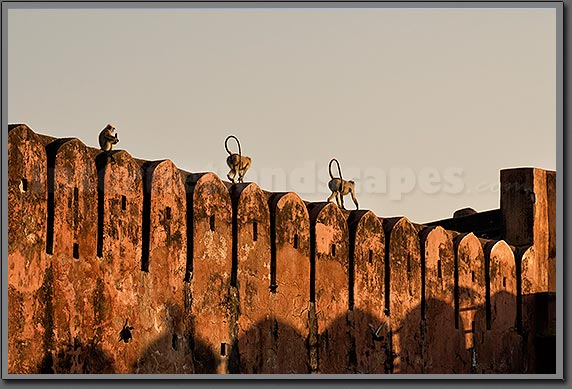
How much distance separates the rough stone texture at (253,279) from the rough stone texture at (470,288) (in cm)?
362

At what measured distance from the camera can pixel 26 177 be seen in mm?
13273

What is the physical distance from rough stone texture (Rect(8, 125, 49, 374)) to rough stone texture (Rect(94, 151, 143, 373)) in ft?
2.33

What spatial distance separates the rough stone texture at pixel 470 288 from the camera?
19125 mm

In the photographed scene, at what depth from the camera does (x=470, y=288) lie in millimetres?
19344

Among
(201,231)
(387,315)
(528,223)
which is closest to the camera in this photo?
(201,231)

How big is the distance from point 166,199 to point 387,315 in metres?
3.83

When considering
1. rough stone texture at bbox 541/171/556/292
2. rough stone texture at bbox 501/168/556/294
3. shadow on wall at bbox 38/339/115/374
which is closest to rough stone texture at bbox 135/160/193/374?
shadow on wall at bbox 38/339/115/374

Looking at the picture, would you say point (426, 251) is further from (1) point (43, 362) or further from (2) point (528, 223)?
(1) point (43, 362)

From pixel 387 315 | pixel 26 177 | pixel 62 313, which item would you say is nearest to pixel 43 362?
pixel 62 313

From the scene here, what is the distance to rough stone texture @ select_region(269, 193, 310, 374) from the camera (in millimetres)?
16188

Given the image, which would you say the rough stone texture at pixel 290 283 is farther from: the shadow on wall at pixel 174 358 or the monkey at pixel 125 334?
the monkey at pixel 125 334

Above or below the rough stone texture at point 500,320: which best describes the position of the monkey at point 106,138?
above

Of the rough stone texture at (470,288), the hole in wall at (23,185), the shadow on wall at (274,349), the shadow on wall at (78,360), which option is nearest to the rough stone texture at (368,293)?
the shadow on wall at (274,349)

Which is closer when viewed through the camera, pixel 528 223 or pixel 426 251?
pixel 426 251
